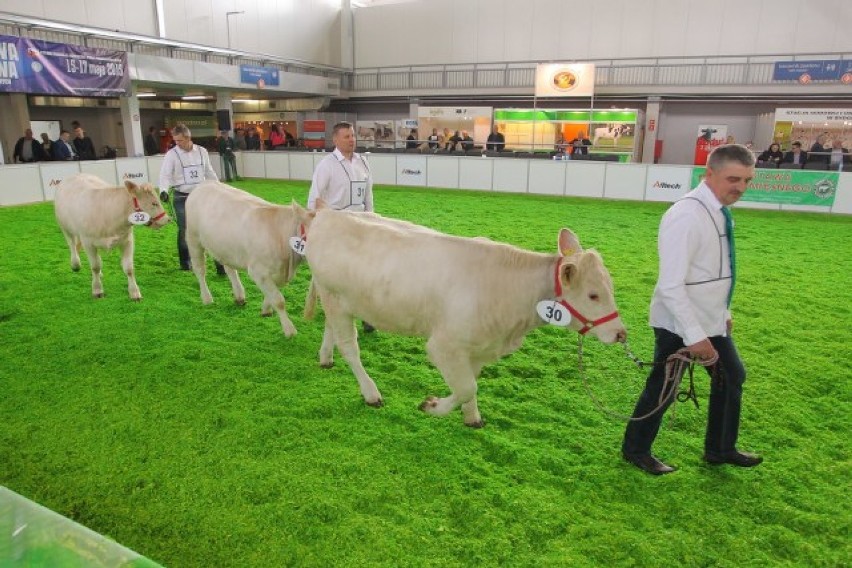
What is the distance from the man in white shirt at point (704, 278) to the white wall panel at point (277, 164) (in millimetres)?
17765

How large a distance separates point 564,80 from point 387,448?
2132cm

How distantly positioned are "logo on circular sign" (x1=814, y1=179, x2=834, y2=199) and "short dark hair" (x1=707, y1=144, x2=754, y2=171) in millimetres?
13317

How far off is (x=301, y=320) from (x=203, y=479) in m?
2.84

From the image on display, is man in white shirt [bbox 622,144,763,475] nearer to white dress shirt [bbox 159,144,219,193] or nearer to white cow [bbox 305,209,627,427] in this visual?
white cow [bbox 305,209,627,427]

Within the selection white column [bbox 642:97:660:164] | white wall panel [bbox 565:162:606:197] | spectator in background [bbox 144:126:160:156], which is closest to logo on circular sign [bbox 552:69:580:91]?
white column [bbox 642:97:660:164]

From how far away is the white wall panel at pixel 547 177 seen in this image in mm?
16094

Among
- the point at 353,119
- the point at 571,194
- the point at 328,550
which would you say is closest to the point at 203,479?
the point at 328,550

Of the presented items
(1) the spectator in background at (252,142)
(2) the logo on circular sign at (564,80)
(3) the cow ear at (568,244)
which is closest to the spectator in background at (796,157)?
(2) the logo on circular sign at (564,80)

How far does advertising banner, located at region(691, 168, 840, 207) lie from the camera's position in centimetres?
1352

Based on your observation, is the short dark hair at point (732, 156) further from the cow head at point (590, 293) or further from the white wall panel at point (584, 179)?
the white wall panel at point (584, 179)

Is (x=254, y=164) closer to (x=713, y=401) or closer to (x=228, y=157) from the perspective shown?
(x=228, y=157)

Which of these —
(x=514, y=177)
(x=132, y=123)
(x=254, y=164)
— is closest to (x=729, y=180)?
(x=514, y=177)

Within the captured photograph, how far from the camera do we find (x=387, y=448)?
3719 millimetres

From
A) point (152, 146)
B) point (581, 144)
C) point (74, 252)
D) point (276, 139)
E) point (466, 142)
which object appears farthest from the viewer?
point (276, 139)
